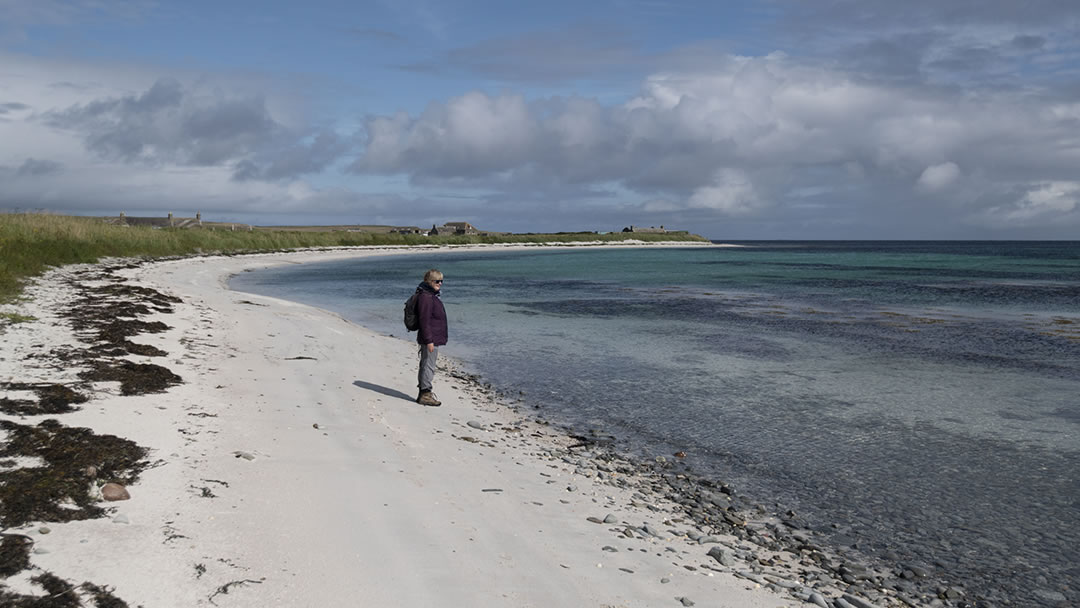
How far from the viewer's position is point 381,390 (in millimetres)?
12945

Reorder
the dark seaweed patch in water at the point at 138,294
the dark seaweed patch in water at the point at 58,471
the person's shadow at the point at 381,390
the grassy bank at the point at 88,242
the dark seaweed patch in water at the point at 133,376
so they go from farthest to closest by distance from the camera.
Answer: the grassy bank at the point at 88,242, the dark seaweed patch in water at the point at 138,294, the person's shadow at the point at 381,390, the dark seaweed patch in water at the point at 133,376, the dark seaweed patch in water at the point at 58,471

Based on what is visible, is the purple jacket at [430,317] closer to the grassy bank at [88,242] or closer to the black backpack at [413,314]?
the black backpack at [413,314]

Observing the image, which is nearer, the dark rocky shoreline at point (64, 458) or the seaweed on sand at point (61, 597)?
the seaweed on sand at point (61, 597)

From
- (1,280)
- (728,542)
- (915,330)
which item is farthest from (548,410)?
(915,330)

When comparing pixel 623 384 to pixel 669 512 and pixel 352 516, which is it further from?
pixel 352 516

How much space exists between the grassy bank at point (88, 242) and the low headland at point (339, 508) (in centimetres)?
1112

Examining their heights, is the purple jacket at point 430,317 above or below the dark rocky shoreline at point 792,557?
above

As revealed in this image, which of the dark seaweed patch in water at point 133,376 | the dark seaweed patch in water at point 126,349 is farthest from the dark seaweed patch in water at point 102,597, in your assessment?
the dark seaweed patch in water at point 126,349

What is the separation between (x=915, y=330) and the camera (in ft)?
84.6

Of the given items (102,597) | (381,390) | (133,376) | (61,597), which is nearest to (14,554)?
(61,597)

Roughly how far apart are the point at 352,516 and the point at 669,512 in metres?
3.36

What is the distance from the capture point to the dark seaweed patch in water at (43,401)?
847 centimetres

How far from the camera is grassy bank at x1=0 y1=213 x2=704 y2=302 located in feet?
87.3

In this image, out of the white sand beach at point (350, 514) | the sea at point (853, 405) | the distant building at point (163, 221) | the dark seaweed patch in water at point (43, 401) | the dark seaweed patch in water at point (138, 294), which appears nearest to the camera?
the white sand beach at point (350, 514)
